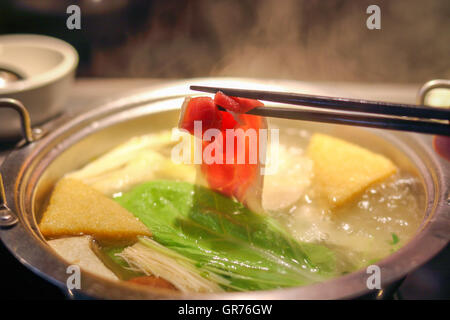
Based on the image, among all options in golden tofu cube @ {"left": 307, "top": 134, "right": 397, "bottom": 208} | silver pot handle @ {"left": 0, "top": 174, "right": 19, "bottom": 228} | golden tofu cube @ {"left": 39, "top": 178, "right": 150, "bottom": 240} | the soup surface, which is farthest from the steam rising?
silver pot handle @ {"left": 0, "top": 174, "right": 19, "bottom": 228}

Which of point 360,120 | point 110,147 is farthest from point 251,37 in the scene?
point 360,120

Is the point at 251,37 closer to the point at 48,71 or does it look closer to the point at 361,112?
the point at 48,71

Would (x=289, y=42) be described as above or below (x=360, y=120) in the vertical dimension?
above

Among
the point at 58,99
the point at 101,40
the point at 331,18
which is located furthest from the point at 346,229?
the point at 101,40

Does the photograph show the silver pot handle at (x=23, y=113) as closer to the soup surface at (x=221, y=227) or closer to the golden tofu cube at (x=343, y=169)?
the soup surface at (x=221, y=227)

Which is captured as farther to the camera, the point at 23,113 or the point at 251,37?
the point at 251,37

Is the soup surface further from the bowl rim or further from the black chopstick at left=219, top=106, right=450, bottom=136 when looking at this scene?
the bowl rim

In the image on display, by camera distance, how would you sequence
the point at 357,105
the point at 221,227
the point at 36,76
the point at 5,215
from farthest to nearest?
1. the point at 36,76
2. the point at 221,227
3. the point at 5,215
4. the point at 357,105
